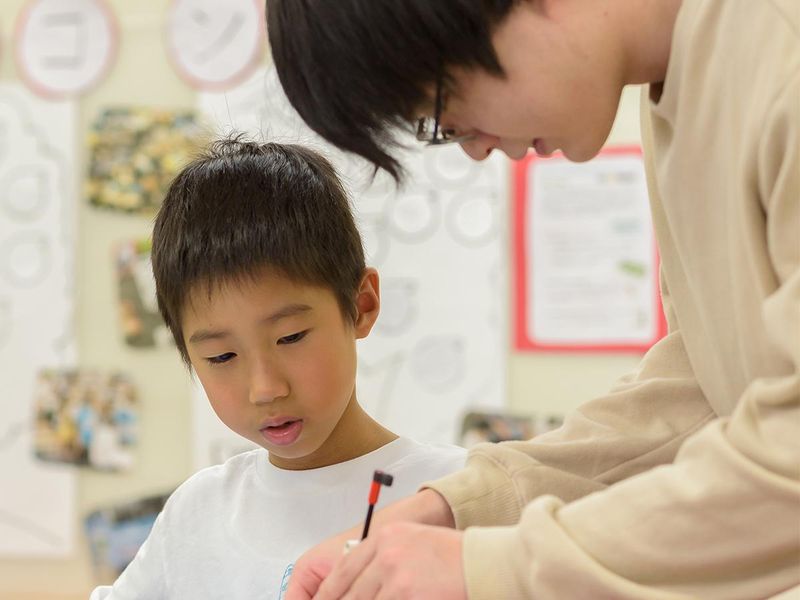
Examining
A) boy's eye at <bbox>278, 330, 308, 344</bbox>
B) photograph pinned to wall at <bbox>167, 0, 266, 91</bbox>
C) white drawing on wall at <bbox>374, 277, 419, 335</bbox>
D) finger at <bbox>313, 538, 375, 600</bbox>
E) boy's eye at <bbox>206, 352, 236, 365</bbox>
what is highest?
photograph pinned to wall at <bbox>167, 0, 266, 91</bbox>

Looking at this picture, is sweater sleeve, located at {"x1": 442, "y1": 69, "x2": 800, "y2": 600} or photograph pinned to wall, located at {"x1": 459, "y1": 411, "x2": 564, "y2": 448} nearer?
sweater sleeve, located at {"x1": 442, "y1": 69, "x2": 800, "y2": 600}

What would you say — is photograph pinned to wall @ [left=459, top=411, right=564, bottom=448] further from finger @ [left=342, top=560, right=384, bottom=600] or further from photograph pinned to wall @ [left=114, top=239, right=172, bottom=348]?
finger @ [left=342, top=560, right=384, bottom=600]

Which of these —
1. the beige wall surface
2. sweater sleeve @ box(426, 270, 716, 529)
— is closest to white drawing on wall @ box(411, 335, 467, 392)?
the beige wall surface

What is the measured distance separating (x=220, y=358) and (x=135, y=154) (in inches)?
50.9

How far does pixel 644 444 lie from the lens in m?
0.85

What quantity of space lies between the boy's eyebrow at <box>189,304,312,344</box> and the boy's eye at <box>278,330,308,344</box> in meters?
0.02

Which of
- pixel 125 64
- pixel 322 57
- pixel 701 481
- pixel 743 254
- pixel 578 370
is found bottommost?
pixel 578 370

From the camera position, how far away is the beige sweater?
60cm

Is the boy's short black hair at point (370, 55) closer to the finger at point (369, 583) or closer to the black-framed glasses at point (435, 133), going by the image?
the black-framed glasses at point (435, 133)

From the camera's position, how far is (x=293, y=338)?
40.3 inches

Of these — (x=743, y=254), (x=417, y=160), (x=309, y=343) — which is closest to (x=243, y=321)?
(x=309, y=343)

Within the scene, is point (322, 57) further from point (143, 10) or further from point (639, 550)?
point (143, 10)

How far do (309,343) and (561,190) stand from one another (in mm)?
1130

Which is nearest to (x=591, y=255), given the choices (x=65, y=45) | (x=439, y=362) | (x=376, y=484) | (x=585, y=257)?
(x=585, y=257)
